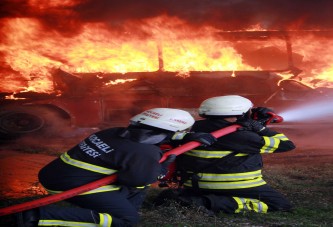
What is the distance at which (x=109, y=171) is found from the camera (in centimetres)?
272

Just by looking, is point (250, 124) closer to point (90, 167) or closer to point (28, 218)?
point (90, 167)

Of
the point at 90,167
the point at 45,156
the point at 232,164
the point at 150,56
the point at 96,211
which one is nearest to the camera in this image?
the point at 90,167

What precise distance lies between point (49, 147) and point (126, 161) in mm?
5437

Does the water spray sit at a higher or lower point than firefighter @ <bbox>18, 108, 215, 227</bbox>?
lower

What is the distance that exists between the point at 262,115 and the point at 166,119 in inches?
47.0

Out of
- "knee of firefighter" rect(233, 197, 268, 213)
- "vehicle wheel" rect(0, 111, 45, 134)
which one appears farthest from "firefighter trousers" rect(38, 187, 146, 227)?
"vehicle wheel" rect(0, 111, 45, 134)

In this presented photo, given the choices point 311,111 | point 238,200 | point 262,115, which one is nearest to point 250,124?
point 262,115

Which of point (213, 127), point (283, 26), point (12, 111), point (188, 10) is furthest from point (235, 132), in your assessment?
point (283, 26)

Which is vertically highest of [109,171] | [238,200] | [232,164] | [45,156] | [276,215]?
[109,171]

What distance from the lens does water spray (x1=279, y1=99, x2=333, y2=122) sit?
8812mm

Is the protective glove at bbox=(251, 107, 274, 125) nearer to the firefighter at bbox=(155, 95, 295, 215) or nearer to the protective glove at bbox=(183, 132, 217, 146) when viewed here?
the firefighter at bbox=(155, 95, 295, 215)

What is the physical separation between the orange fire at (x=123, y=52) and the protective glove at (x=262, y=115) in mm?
5115

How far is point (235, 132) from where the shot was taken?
339 cm

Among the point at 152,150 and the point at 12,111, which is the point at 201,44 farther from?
the point at 152,150
